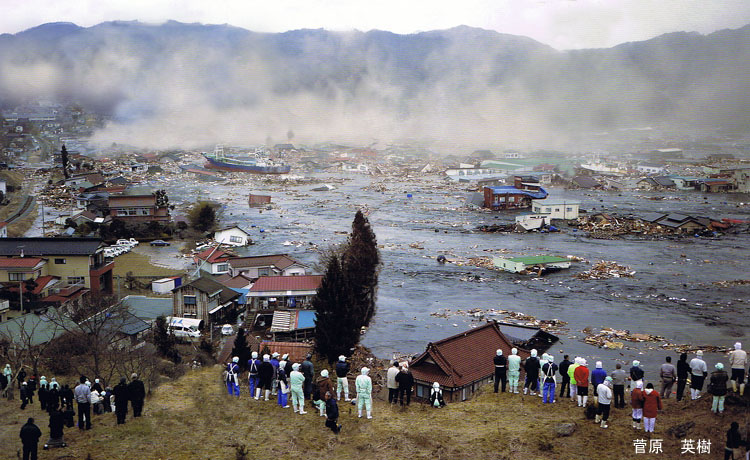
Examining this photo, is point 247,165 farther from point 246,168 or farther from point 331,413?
point 331,413

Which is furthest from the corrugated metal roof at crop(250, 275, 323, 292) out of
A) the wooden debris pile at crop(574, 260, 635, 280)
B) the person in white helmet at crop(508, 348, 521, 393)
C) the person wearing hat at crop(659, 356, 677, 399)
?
the person wearing hat at crop(659, 356, 677, 399)

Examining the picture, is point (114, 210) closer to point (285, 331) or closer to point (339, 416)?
point (285, 331)

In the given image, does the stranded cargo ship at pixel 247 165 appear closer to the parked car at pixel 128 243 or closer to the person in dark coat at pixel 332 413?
the parked car at pixel 128 243

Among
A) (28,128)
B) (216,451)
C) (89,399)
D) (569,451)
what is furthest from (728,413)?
(28,128)

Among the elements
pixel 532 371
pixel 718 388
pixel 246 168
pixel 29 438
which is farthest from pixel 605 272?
pixel 246 168

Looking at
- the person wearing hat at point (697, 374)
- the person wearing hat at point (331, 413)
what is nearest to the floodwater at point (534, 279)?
the person wearing hat at point (697, 374)
